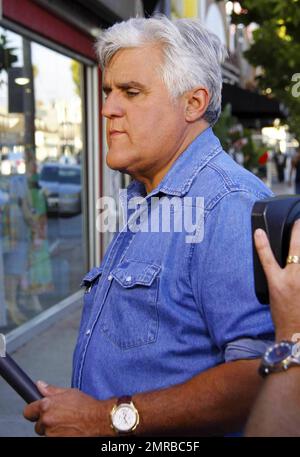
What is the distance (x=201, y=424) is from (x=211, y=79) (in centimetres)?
83

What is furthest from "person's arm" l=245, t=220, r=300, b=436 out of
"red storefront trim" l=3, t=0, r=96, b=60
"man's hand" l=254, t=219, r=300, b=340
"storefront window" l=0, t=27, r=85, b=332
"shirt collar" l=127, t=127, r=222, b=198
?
"storefront window" l=0, t=27, r=85, b=332

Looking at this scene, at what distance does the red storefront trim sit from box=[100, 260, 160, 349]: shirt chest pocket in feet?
15.3

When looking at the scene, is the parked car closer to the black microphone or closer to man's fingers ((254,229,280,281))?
the black microphone

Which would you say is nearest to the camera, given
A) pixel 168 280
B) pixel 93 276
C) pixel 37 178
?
pixel 168 280

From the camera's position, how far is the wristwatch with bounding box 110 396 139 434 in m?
1.77

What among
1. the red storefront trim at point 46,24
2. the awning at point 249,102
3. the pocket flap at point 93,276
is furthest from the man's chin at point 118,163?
the awning at point 249,102

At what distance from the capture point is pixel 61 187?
860 cm

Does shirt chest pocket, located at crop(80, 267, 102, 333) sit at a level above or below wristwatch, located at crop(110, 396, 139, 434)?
above

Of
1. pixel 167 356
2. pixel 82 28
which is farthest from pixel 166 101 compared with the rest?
pixel 82 28

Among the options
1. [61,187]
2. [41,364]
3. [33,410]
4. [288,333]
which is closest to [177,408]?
[33,410]

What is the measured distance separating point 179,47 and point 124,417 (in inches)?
34.0

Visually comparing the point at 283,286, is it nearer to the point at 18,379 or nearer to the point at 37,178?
the point at 18,379
